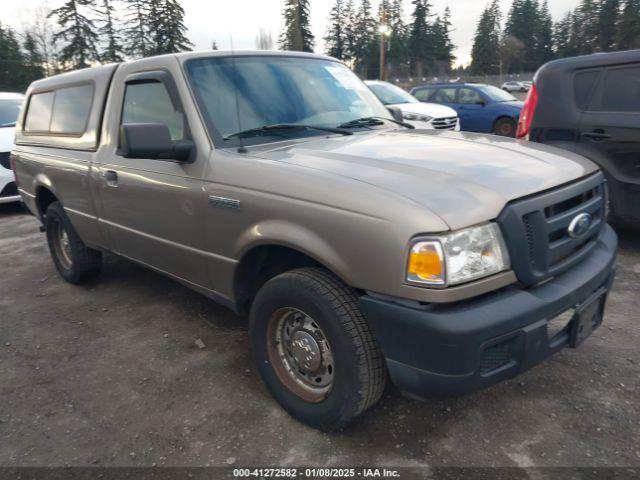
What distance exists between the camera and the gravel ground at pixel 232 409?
2.39 m

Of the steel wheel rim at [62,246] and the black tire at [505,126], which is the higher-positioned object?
the black tire at [505,126]

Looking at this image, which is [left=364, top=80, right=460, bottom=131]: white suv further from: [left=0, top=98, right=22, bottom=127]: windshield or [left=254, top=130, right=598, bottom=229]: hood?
[left=254, top=130, right=598, bottom=229]: hood

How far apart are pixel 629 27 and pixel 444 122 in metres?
65.7

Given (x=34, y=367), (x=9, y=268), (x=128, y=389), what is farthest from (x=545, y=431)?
(x=9, y=268)

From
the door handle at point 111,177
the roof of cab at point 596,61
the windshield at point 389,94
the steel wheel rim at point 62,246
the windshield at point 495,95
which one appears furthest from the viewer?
the windshield at point 495,95

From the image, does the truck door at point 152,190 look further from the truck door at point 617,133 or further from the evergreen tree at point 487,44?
the evergreen tree at point 487,44

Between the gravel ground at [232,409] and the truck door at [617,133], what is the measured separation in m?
1.01

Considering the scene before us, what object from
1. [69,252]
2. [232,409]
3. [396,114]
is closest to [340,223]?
[232,409]

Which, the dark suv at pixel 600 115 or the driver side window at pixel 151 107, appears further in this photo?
the dark suv at pixel 600 115

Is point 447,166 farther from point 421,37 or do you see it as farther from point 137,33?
point 421,37

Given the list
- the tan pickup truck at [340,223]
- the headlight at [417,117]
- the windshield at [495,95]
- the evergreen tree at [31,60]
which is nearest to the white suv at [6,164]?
the tan pickup truck at [340,223]

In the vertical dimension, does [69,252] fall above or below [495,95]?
below

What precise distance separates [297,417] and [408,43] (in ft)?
274

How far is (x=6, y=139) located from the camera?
8.00m
